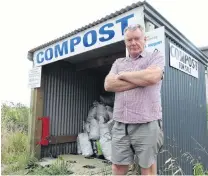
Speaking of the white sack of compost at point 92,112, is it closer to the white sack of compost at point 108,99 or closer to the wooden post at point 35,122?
the white sack of compost at point 108,99

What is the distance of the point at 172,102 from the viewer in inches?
171

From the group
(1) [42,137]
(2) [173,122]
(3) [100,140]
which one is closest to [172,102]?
(2) [173,122]

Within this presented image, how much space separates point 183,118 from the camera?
4.77 meters

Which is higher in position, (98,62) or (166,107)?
(98,62)

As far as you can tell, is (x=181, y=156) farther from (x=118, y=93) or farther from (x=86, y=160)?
(x=118, y=93)

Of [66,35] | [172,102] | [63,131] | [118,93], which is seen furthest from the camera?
[63,131]

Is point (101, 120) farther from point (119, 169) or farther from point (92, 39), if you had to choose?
point (119, 169)

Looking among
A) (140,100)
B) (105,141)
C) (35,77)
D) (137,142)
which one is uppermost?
(35,77)

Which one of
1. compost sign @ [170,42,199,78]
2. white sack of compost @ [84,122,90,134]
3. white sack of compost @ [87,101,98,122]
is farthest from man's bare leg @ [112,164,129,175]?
white sack of compost @ [87,101,98,122]

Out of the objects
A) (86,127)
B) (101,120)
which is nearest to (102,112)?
(101,120)

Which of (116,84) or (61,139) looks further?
(61,139)

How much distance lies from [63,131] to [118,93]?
4.21m

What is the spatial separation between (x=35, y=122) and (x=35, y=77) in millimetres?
999

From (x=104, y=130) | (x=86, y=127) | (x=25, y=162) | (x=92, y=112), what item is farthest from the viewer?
(x=92, y=112)
